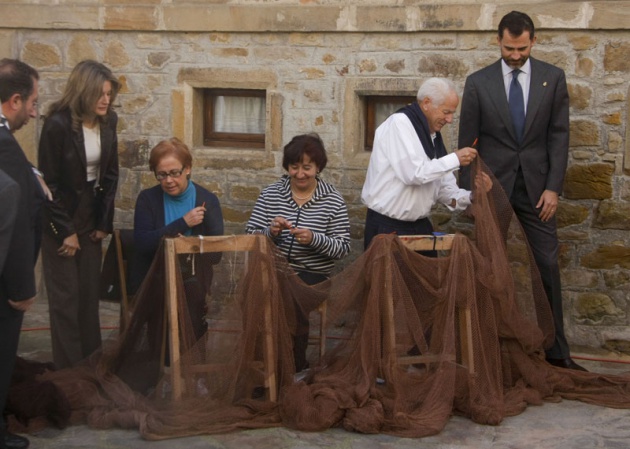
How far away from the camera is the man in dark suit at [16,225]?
191 inches

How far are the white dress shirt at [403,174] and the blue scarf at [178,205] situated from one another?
98cm

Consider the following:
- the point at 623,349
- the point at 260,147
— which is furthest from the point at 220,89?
the point at 623,349

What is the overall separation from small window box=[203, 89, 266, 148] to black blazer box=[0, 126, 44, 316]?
3077mm

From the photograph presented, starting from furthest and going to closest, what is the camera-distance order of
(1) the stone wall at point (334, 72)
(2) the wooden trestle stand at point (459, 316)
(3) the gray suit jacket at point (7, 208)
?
(1) the stone wall at point (334, 72), (2) the wooden trestle stand at point (459, 316), (3) the gray suit jacket at point (7, 208)

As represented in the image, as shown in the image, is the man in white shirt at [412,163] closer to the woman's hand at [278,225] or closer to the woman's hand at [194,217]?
the woman's hand at [278,225]

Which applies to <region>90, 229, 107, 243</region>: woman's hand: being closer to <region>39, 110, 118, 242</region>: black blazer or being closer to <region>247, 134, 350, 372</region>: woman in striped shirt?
<region>39, 110, 118, 242</region>: black blazer

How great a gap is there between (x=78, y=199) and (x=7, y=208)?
1694mm

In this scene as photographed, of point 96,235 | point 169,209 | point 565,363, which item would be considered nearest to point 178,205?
point 169,209

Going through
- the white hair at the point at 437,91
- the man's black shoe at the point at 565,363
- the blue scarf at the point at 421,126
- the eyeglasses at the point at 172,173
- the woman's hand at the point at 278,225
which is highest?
the white hair at the point at 437,91

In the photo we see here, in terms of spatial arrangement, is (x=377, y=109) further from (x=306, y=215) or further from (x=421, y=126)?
(x=306, y=215)

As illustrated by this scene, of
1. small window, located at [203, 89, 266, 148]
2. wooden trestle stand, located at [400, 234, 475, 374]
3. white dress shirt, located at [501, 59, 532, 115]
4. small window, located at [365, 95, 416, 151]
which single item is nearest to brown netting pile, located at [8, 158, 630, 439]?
wooden trestle stand, located at [400, 234, 475, 374]

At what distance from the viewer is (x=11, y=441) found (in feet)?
16.9

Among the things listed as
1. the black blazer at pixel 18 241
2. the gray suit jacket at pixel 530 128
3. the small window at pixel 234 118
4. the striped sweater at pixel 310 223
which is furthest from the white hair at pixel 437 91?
the black blazer at pixel 18 241

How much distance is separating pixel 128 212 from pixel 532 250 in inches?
120
